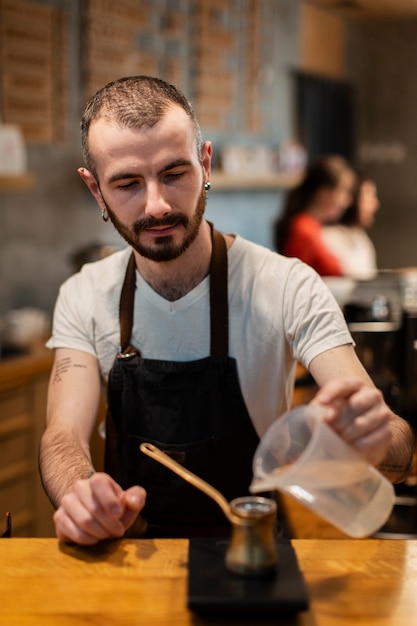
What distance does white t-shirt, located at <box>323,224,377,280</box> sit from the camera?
6008mm

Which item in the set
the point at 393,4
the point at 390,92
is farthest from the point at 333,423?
the point at 390,92

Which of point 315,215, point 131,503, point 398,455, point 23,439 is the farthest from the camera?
point 315,215

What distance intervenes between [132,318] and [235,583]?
2.95 feet

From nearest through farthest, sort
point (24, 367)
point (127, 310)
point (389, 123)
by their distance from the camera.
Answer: point (127, 310), point (24, 367), point (389, 123)

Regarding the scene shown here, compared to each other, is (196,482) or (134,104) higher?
(134,104)

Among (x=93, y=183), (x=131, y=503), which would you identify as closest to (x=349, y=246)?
(x=93, y=183)

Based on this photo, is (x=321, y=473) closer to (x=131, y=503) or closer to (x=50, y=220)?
(x=131, y=503)

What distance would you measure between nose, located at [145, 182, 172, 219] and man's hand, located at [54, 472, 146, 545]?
0.55 m

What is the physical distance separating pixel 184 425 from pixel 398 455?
1.82ft

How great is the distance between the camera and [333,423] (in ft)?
4.36

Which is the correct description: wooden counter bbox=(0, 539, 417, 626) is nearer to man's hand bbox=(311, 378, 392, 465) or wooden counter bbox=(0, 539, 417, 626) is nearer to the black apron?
man's hand bbox=(311, 378, 392, 465)

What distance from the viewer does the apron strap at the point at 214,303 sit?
199 centimetres

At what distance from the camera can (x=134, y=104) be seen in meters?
1.79

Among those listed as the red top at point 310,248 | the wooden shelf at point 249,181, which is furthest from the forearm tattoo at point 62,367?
the wooden shelf at point 249,181
